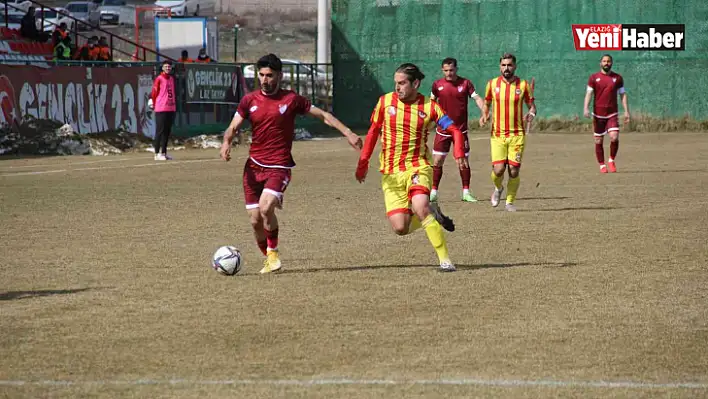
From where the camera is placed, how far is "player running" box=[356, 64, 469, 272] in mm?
10977

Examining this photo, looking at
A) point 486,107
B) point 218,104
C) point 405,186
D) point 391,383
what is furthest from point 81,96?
point 391,383

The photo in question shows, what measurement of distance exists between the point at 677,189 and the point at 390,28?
23664mm

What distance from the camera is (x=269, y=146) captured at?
36.3ft

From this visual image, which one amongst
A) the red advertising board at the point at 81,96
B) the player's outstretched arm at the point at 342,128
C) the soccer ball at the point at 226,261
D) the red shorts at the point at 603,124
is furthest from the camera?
the red advertising board at the point at 81,96

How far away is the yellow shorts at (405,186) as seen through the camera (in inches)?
434

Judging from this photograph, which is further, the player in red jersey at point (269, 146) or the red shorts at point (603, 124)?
the red shorts at point (603, 124)

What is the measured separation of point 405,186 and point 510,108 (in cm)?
612

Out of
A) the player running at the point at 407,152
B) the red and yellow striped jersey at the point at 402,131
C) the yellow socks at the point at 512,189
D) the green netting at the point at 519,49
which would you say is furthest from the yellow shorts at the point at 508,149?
the green netting at the point at 519,49

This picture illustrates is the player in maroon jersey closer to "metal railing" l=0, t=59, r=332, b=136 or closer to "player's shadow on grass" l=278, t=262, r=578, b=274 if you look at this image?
"player's shadow on grass" l=278, t=262, r=578, b=274

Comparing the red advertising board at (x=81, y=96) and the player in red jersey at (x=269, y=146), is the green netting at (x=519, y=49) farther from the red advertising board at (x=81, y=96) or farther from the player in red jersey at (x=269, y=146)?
the player in red jersey at (x=269, y=146)

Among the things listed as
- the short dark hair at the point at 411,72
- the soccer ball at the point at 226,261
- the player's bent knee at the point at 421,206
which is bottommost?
the soccer ball at the point at 226,261

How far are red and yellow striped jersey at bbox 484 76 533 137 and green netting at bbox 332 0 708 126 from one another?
22.7 meters

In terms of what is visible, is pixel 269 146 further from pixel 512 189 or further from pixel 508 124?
pixel 508 124

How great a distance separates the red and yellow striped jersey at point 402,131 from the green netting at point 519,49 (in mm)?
28741
